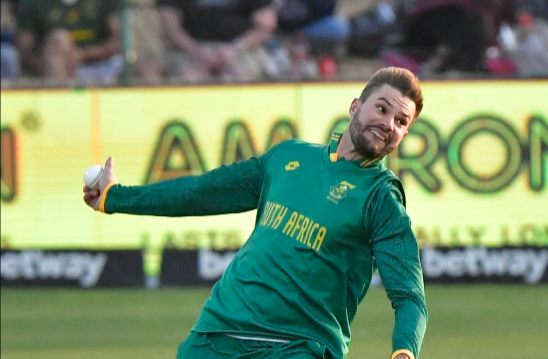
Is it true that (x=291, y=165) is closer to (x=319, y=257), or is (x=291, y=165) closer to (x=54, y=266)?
(x=319, y=257)

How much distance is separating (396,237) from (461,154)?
7661 mm

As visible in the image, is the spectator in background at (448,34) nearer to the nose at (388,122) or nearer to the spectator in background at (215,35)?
the spectator in background at (215,35)

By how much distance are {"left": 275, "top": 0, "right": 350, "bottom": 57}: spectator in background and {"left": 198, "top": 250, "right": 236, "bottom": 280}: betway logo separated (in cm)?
328

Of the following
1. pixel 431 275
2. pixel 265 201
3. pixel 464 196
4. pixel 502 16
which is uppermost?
pixel 502 16

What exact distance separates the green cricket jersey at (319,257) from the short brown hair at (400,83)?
268mm

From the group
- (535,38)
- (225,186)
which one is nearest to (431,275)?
(535,38)

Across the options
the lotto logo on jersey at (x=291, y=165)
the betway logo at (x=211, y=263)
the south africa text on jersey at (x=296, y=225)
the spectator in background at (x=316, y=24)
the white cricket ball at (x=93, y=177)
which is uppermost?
the spectator in background at (x=316, y=24)

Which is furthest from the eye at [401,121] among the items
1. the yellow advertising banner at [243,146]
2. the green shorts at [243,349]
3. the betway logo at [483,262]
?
the betway logo at [483,262]

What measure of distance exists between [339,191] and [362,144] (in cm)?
19

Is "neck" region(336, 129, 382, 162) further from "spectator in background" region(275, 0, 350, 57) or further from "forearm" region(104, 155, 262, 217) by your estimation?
"spectator in background" region(275, 0, 350, 57)

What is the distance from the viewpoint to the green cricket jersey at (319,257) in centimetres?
360

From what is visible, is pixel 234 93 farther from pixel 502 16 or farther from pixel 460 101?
pixel 502 16

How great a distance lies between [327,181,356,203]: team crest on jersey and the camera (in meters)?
3.72

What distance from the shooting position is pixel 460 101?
11055 millimetres
